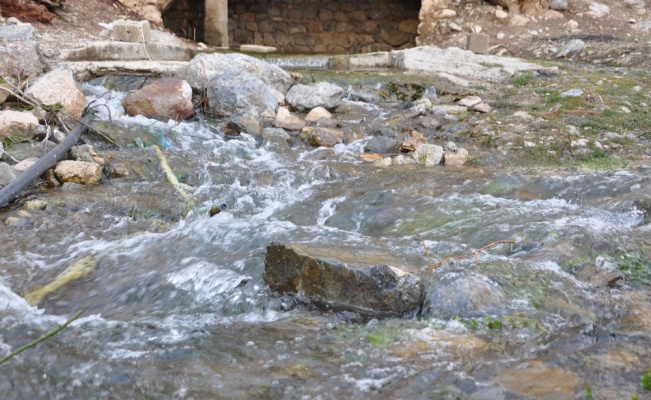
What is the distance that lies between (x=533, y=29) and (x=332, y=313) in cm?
992

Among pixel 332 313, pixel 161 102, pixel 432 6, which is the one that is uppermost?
pixel 432 6

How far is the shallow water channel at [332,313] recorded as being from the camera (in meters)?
2.09

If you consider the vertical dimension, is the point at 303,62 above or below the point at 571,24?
below

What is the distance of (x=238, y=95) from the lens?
6414mm

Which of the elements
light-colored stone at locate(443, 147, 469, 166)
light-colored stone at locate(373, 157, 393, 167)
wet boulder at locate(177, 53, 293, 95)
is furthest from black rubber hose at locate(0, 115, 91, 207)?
light-colored stone at locate(443, 147, 469, 166)

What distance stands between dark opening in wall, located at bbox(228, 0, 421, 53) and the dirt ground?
198cm

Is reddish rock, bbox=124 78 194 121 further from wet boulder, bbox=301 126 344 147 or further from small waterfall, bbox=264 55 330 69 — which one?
small waterfall, bbox=264 55 330 69

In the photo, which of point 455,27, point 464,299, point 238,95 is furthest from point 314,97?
point 455,27

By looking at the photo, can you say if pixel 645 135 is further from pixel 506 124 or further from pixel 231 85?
pixel 231 85

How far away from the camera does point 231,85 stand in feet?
21.1

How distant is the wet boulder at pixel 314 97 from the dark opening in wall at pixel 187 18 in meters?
6.59

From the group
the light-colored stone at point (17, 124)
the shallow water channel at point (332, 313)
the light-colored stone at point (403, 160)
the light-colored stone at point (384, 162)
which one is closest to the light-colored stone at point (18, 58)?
the light-colored stone at point (17, 124)

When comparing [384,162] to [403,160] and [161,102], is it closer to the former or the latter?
[403,160]

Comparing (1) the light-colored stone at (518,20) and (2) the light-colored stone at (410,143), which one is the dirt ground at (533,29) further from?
(2) the light-colored stone at (410,143)
